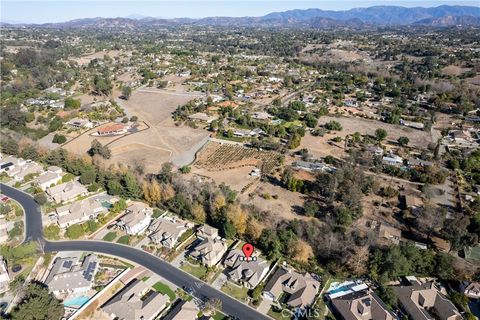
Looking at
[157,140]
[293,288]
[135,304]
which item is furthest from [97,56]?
[293,288]

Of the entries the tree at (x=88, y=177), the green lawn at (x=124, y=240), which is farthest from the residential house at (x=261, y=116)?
the green lawn at (x=124, y=240)

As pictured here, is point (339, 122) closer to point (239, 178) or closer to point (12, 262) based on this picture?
point (239, 178)

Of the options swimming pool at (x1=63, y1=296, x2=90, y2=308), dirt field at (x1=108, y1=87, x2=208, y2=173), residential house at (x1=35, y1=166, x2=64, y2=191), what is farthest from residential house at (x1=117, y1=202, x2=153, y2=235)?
residential house at (x1=35, y1=166, x2=64, y2=191)

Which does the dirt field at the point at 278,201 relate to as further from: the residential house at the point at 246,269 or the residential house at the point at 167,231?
the residential house at the point at 167,231

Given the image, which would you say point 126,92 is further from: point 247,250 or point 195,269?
point 247,250

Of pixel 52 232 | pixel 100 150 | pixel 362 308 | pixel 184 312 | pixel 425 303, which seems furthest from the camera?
pixel 100 150

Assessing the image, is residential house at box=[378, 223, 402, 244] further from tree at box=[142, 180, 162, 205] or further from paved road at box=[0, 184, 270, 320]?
tree at box=[142, 180, 162, 205]
